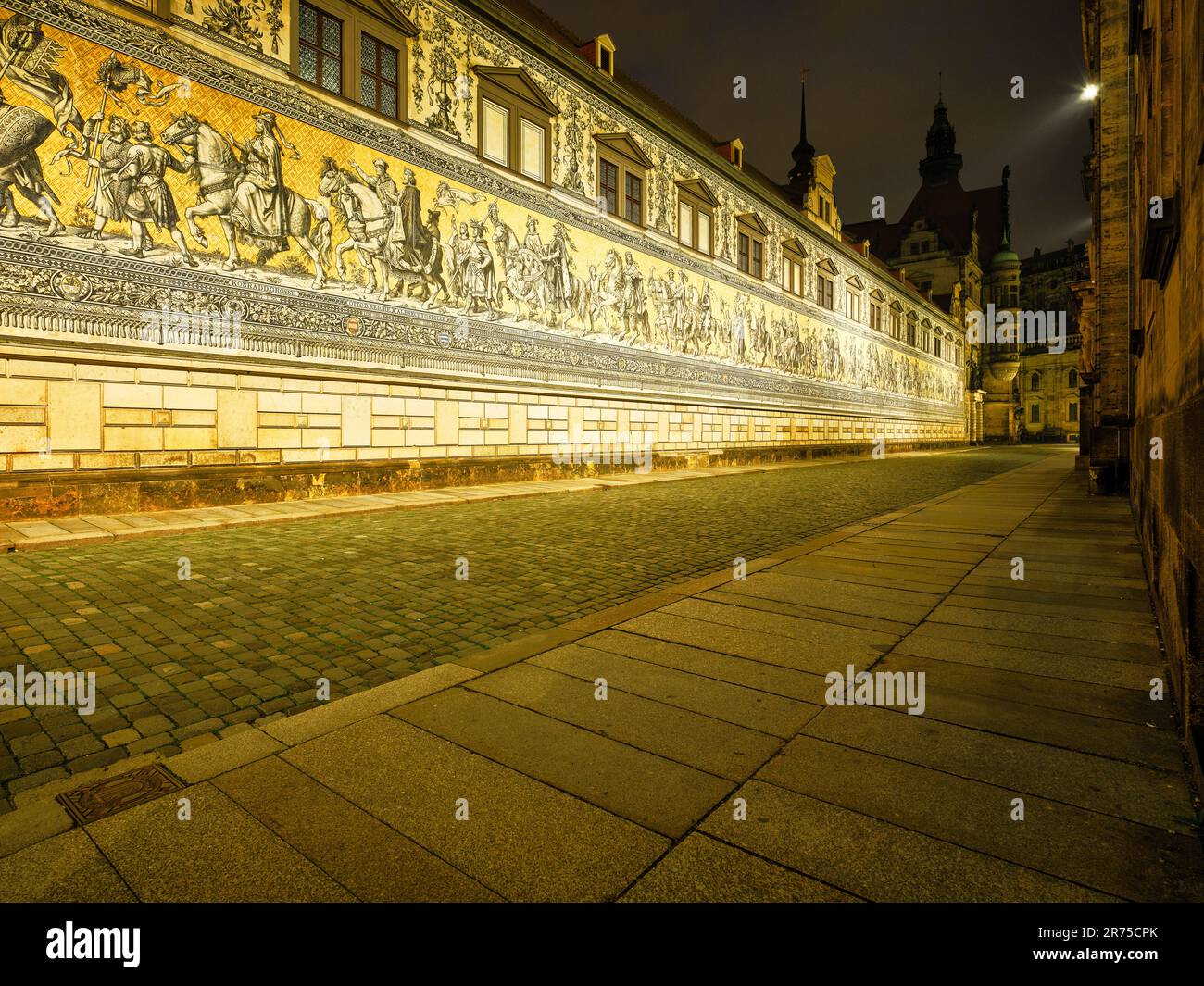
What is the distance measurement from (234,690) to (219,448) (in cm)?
835

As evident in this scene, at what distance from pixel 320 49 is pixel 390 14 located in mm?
1751

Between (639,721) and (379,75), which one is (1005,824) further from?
(379,75)

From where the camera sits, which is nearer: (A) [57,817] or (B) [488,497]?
(A) [57,817]

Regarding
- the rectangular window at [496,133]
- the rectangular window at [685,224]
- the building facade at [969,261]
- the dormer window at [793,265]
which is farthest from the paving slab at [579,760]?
the building facade at [969,261]

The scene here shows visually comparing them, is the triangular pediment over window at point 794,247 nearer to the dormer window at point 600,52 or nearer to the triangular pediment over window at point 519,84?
the dormer window at point 600,52

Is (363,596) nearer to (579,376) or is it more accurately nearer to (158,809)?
(158,809)

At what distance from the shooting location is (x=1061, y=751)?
2.46 meters

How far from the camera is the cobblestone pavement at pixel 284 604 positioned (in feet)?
9.57

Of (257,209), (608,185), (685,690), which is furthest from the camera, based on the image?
(608,185)

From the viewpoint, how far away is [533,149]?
53.5ft

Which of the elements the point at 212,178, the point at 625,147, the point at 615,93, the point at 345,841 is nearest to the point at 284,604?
the point at 345,841

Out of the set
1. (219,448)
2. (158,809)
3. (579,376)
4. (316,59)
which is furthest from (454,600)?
(579,376)

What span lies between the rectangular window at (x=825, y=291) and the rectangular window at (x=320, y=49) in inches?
1004
